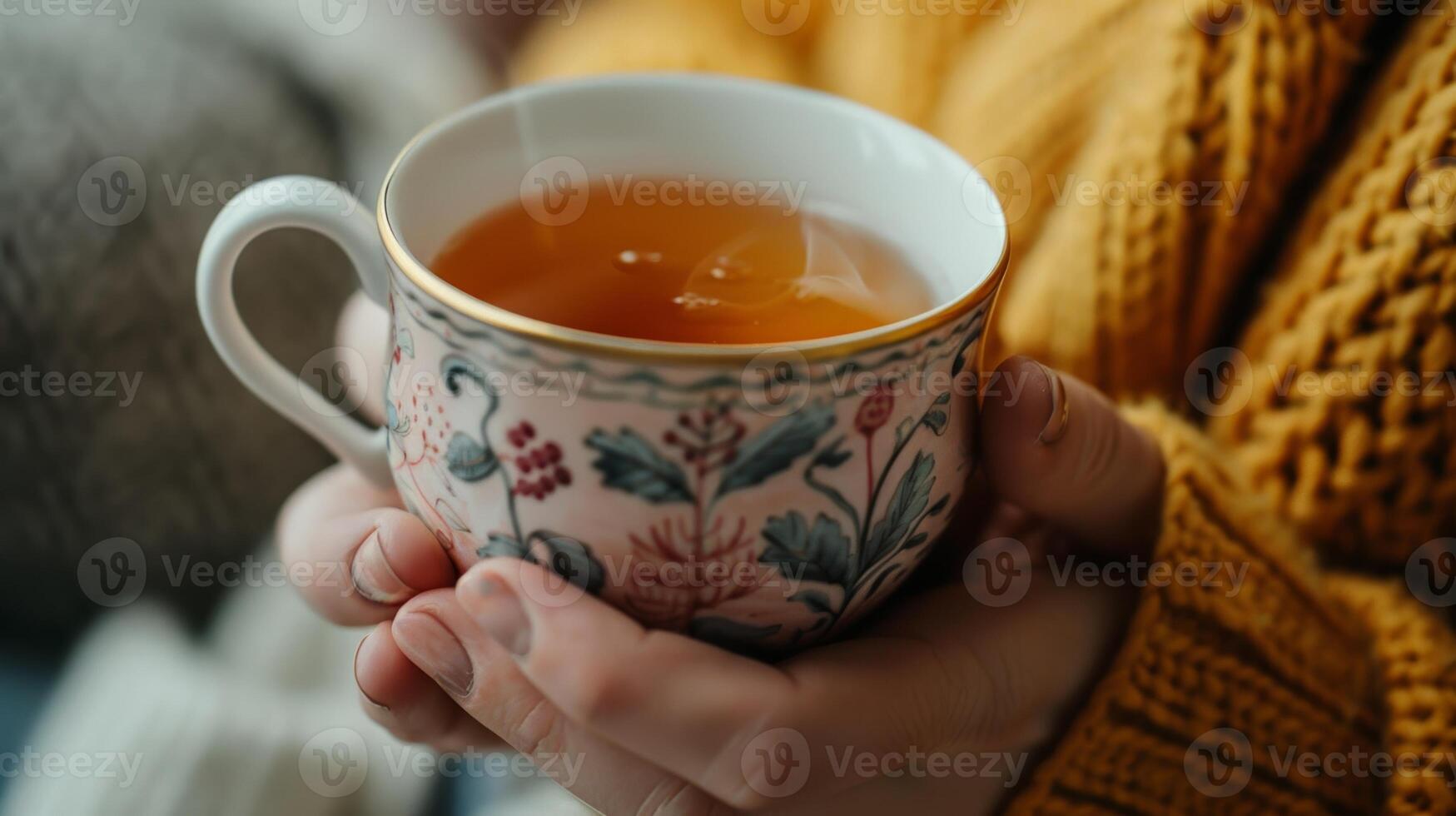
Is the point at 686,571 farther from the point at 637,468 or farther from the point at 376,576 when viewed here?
the point at 376,576

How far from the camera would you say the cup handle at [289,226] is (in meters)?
0.50

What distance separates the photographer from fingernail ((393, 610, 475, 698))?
512 mm

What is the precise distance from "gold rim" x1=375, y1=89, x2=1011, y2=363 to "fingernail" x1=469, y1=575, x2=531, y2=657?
131 millimetres

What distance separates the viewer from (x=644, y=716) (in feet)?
1.55

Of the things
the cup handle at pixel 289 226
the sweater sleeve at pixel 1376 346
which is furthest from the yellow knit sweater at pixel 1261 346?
the cup handle at pixel 289 226

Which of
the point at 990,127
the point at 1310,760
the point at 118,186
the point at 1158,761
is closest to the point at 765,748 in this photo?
the point at 1158,761

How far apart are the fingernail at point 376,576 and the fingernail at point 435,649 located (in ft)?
0.08

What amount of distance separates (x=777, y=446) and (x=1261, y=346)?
519mm

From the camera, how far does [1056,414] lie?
1.80 ft

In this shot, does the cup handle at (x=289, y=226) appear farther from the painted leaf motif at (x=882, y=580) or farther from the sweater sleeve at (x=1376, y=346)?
the sweater sleeve at (x=1376, y=346)

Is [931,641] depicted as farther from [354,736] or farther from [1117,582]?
[354,736]

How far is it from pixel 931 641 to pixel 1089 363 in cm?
35

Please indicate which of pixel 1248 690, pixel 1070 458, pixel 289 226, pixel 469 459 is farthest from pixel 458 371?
pixel 1248 690

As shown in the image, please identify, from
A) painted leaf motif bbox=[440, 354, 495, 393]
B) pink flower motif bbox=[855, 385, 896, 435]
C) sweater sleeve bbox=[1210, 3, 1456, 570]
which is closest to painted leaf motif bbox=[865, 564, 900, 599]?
pink flower motif bbox=[855, 385, 896, 435]
